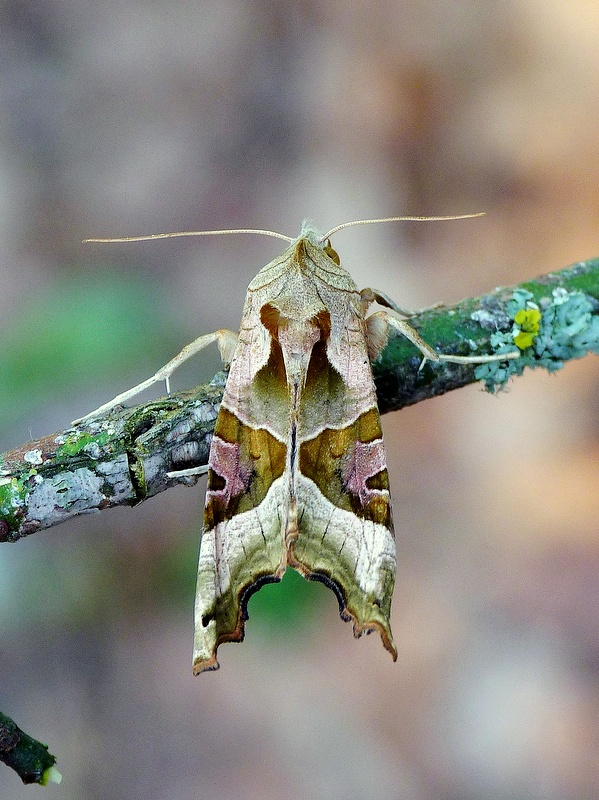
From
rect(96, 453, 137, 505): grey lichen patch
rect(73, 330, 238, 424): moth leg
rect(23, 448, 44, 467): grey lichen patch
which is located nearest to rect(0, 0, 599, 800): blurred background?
rect(73, 330, 238, 424): moth leg

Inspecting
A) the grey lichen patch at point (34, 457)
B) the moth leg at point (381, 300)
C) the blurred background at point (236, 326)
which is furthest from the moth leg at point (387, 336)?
the blurred background at point (236, 326)

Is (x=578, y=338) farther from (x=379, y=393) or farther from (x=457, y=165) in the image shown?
(x=457, y=165)

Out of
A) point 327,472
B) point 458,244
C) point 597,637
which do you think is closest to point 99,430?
point 327,472

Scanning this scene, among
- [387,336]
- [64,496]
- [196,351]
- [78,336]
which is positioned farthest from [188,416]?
[78,336]

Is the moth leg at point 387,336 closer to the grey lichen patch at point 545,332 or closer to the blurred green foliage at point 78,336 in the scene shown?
the grey lichen patch at point 545,332

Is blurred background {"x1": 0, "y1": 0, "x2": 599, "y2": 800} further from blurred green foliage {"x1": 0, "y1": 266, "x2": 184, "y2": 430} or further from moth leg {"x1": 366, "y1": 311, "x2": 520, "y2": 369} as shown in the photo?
moth leg {"x1": 366, "y1": 311, "x2": 520, "y2": 369}
